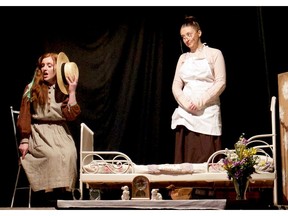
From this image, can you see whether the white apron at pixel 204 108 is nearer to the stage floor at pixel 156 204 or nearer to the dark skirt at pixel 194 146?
the dark skirt at pixel 194 146

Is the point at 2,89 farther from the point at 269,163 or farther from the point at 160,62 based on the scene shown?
the point at 269,163

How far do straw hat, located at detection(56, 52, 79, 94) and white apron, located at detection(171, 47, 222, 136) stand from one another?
1.11 metres

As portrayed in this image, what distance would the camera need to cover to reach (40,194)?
6875 millimetres

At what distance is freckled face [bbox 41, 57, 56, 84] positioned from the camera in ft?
21.5

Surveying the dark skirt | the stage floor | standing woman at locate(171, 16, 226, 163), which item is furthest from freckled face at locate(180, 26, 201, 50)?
the stage floor

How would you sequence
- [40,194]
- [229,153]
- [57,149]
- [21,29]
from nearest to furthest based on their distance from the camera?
[229,153]
[57,149]
[40,194]
[21,29]

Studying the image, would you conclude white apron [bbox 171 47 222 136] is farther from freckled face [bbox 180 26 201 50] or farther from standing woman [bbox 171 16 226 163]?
freckled face [bbox 180 26 201 50]

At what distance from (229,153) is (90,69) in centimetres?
208

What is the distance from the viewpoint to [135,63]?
23.6 feet

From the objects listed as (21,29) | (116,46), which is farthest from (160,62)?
(21,29)

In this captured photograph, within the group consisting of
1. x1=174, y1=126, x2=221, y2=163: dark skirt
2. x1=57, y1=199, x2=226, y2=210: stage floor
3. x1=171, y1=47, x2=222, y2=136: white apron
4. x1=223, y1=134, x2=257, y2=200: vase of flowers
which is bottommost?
x1=57, y1=199, x2=226, y2=210: stage floor

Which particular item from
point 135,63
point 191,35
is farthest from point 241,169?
point 135,63

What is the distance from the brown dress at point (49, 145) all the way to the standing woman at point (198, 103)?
3.53 feet

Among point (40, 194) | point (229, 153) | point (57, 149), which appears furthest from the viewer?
point (40, 194)
